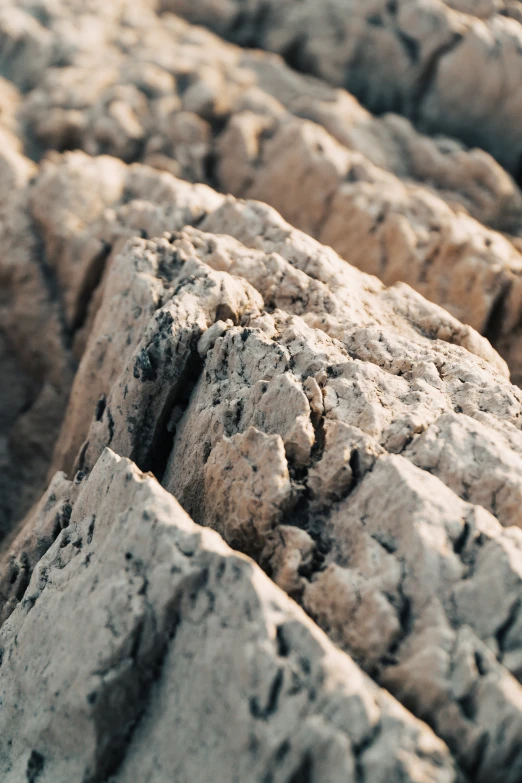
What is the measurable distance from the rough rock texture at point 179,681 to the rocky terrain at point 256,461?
0.7 inches

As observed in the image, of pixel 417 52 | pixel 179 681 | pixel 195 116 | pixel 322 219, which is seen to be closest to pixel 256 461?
pixel 179 681

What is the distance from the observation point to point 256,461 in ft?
18.4

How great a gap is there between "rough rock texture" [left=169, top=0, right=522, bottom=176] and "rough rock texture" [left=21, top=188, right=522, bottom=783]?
926 cm

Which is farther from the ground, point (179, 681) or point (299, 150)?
point (299, 150)

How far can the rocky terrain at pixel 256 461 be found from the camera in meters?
4.25

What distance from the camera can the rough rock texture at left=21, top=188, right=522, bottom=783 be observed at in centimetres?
442

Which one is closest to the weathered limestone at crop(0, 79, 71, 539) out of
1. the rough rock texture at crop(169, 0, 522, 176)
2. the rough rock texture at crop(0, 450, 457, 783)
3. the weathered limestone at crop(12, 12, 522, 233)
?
the weathered limestone at crop(12, 12, 522, 233)

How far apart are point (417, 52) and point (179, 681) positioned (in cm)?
1591

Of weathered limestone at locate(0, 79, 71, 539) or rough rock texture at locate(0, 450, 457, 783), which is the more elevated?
rough rock texture at locate(0, 450, 457, 783)

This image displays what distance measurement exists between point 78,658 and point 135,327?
4097 millimetres

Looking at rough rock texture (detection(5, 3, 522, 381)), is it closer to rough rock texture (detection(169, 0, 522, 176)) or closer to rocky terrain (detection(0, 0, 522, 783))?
rocky terrain (detection(0, 0, 522, 783))

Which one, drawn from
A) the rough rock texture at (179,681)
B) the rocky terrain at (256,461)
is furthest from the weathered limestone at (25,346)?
the rough rock texture at (179,681)

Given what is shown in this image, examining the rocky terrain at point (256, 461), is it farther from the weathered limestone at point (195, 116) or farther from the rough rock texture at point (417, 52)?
the rough rock texture at point (417, 52)

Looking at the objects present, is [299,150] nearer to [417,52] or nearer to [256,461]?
[417,52]
